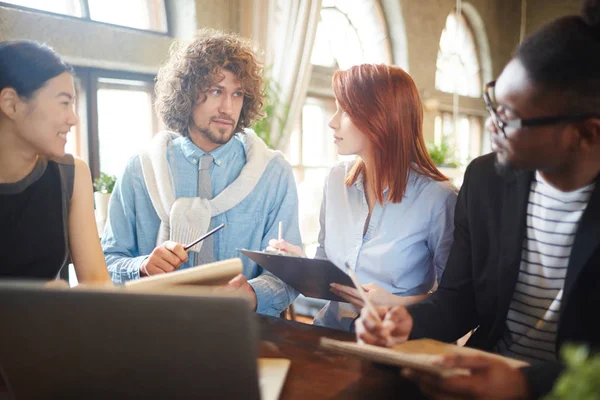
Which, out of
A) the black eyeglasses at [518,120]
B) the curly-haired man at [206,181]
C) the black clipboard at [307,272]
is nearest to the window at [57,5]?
the curly-haired man at [206,181]

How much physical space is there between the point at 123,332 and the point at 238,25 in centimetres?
374

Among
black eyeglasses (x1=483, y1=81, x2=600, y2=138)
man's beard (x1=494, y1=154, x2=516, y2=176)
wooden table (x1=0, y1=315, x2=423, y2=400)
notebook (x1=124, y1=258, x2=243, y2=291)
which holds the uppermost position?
black eyeglasses (x1=483, y1=81, x2=600, y2=138)

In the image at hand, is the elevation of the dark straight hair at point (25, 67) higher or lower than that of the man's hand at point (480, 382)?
higher

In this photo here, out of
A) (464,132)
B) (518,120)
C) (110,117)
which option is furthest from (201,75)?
(464,132)

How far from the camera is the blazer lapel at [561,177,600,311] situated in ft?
3.51

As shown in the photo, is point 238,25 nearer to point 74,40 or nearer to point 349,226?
point 74,40

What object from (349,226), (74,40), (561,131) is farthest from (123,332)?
(74,40)

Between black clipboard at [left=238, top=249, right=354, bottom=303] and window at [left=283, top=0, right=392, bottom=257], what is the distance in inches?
119

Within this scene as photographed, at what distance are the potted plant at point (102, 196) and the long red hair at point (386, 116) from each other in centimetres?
184

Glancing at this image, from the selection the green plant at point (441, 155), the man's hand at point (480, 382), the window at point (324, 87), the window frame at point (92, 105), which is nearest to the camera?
the man's hand at point (480, 382)

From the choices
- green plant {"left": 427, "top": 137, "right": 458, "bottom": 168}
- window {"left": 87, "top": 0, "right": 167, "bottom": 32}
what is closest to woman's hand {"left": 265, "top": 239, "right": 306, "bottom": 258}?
window {"left": 87, "top": 0, "right": 167, "bottom": 32}

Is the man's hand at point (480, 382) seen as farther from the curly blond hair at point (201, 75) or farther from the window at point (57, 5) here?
the window at point (57, 5)

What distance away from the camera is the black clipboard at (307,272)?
1.22 metres

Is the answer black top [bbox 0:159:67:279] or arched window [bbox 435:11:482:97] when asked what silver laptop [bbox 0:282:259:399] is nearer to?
black top [bbox 0:159:67:279]
